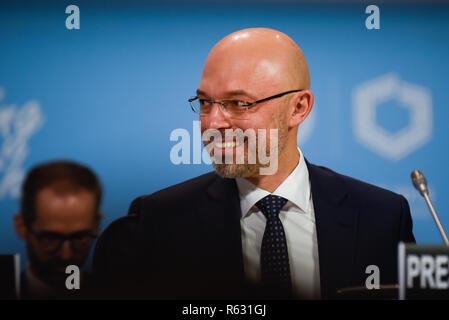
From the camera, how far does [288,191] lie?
1603 mm

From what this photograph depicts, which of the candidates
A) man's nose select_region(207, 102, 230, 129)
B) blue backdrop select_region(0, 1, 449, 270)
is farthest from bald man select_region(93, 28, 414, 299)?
blue backdrop select_region(0, 1, 449, 270)

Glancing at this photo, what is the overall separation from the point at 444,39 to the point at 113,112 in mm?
1160

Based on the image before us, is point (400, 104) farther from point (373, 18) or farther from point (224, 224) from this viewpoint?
point (224, 224)

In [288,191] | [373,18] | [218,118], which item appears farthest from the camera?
[373,18]

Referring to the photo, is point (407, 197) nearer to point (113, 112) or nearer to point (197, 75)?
point (197, 75)

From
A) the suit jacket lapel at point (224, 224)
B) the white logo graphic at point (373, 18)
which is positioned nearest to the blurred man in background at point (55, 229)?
the suit jacket lapel at point (224, 224)

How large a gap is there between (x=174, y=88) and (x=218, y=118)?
32cm

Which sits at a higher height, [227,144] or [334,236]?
[227,144]

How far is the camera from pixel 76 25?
1.73 m

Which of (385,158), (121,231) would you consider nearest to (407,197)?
(385,158)

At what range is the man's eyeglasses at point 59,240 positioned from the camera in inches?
62.3

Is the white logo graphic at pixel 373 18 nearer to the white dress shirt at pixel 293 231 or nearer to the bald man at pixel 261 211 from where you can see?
the bald man at pixel 261 211

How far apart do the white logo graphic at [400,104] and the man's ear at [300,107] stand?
182 mm

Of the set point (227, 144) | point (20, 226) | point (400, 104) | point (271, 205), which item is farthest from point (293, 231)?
point (20, 226)
